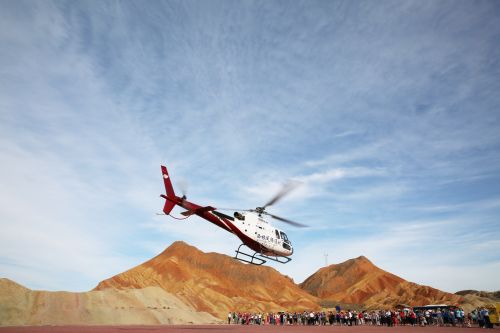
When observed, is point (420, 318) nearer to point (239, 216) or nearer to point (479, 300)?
point (239, 216)

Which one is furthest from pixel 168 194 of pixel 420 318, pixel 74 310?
pixel 74 310

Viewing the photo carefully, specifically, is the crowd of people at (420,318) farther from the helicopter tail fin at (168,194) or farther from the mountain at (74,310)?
the helicopter tail fin at (168,194)

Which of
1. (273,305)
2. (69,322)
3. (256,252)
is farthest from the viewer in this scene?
(273,305)

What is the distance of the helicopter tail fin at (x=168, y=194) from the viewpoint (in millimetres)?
24234

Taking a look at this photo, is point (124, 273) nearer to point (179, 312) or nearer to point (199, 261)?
point (199, 261)

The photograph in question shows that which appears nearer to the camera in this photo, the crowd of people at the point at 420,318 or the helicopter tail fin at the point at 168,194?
the helicopter tail fin at the point at 168,194

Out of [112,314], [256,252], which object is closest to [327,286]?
[112,314]

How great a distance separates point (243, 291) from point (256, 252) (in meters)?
96.0

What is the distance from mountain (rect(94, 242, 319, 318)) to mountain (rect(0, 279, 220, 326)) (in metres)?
34.5

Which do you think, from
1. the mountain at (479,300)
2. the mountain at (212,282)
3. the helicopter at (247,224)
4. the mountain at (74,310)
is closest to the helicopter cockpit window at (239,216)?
the helicopter at (247,224)

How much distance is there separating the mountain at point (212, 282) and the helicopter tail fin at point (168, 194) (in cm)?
Answer: 6732

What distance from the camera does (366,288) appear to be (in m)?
137

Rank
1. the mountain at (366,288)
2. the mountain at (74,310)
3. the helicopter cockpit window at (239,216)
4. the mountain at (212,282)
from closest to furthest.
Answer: the helicopter cockpit window at (239,216), the mountain at (74,310), the mountain at (212,282), the mountain at (366,288)

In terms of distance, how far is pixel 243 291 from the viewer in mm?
116938
